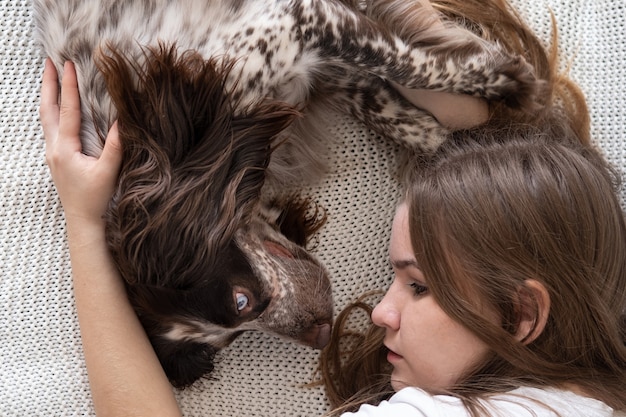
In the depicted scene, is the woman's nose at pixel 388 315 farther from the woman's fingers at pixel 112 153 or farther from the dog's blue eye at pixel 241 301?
the woman's fingers at pixel 112 153

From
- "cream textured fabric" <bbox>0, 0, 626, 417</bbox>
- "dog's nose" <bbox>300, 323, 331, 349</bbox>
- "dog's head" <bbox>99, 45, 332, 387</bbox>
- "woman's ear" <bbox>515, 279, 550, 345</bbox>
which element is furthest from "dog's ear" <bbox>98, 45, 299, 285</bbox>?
"woman's ear" <bbox>515, 279, 550, 345</bbox>

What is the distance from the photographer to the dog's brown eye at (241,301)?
195cm

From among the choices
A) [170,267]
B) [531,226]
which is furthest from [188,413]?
[531,226]

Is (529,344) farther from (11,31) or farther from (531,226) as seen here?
(11,31)

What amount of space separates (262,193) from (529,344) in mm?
923

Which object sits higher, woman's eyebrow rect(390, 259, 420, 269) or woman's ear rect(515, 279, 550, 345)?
woman's ear rect(515, 279, 550, 345)

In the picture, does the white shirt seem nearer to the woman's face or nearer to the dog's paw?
the woman's face

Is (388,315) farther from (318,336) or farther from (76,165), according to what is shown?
(76,165)

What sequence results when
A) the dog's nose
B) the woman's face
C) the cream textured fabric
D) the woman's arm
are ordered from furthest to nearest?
the cream textured fabric < the dog's nose < the woman's arm < the woman's face

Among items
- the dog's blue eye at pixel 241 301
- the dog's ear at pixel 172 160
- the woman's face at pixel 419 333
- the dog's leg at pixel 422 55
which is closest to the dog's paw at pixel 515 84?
the dog's leg at pixel 422 55

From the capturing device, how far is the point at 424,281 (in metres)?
1.83

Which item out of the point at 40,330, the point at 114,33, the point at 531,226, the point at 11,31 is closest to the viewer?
the point at 531,226

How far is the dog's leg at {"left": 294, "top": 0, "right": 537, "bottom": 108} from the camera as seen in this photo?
200cm

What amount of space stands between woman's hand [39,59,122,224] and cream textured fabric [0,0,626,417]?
301 millimetres
